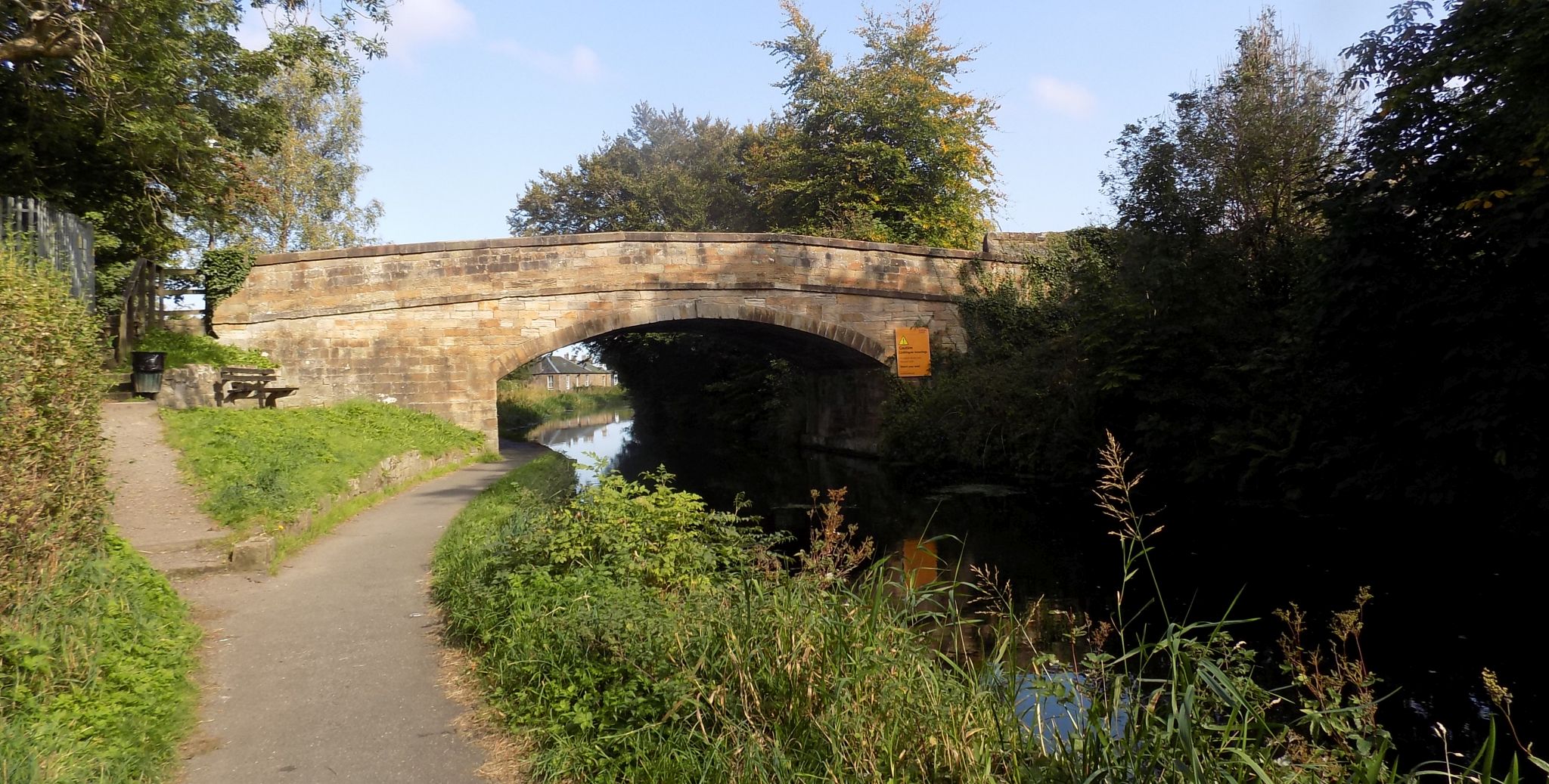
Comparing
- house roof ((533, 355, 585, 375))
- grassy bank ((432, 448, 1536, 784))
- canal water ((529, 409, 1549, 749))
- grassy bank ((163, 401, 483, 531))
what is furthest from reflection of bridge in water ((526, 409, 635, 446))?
grassy bank ((432, 448, 1536, 784))

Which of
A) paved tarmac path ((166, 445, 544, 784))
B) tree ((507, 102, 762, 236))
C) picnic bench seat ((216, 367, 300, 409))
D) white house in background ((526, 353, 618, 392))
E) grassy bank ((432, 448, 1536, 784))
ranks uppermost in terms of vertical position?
tree ((507, 102, 762, 236))

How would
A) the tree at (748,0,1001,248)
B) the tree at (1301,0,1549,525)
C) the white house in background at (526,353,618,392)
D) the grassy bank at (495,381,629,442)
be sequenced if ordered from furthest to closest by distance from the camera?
the white house in background at (526,353,618,392) → the grassy bank at (495,381,629,442) → the tree at (748,0,1001,248) → the tree at (1301,0,1549,525)

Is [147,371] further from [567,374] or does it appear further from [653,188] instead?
[567,374]

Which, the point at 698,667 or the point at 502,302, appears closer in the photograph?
the point at 698,667

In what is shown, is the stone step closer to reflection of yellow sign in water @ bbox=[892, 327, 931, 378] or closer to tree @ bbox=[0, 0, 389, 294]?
tree @ bbox=[0, 0, 389, 294]

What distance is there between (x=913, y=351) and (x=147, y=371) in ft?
36.2

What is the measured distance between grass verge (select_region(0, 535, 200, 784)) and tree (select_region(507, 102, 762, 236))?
83.2ft

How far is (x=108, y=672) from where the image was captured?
3.65 m

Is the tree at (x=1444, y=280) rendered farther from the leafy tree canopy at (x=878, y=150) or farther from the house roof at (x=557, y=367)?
the house roof at (x=557, y=367)

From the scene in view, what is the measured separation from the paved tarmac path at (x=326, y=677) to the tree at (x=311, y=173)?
859 inches

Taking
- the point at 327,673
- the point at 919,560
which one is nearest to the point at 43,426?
the point at 327,673

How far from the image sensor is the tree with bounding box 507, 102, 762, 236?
31.3 m

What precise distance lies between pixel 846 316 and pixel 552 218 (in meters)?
21.0

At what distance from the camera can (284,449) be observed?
934 cm
